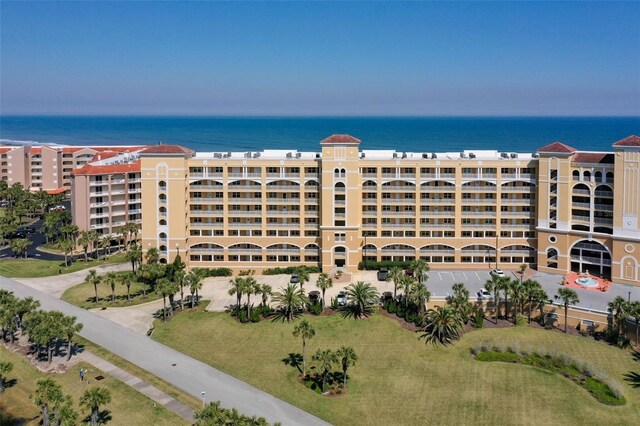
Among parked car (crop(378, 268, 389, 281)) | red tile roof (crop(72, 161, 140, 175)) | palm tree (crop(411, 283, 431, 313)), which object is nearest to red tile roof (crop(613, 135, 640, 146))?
palm tree (crop(411, 283, 431, 313))

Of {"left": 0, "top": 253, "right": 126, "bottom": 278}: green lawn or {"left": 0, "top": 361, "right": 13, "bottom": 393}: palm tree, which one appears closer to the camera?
{"left": 0, "top": 361, "right": 13, "bottom": 393}: palm tree

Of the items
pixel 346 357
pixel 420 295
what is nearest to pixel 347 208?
pixel 420 295

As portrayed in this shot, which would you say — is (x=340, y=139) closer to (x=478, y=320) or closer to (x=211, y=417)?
(x=478, y=320)

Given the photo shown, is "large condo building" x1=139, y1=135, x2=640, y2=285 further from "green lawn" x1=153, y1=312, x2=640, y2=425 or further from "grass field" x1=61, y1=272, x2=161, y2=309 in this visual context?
"green lawn" x1=153, y1=312, x2=640, y2=425

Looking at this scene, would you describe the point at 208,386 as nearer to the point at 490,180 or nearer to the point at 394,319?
the point at 394,319

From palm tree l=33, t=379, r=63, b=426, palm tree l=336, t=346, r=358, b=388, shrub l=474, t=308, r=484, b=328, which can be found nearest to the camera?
palm tree l=33, t=379, r=63, b=426

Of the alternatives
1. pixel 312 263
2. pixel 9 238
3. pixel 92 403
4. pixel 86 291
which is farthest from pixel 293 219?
pixel 9 238

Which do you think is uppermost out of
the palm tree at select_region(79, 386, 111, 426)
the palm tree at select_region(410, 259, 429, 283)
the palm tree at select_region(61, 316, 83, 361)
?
the palm tree at select_region(410, 259, 429, 283)
